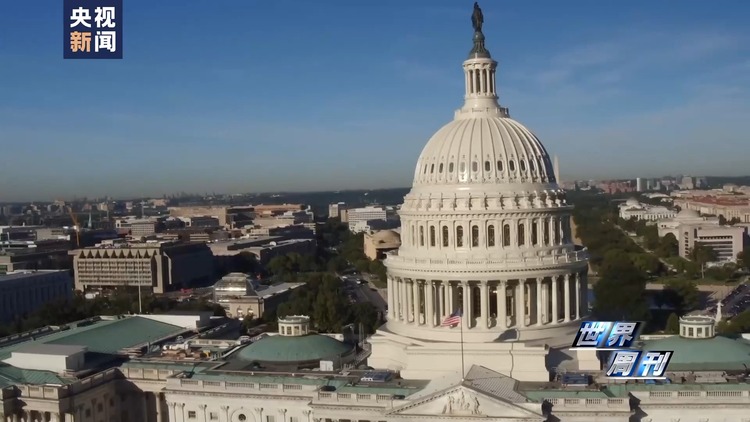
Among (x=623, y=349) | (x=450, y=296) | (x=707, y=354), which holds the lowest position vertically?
(x=707, y=354)

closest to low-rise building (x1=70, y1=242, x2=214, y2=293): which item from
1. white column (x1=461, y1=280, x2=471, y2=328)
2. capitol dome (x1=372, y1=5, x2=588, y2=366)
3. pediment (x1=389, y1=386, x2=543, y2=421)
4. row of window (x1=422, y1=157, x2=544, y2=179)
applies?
capitol dome (x1=372, y1=5, x2=588, y2=366)

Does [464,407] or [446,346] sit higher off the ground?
[446,346]

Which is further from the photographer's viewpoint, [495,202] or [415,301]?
[415,301]

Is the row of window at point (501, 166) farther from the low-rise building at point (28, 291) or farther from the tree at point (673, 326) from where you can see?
the low-rise building at point (28, 291)

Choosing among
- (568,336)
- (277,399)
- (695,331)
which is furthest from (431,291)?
(695,331)

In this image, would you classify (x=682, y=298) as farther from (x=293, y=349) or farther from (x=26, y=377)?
(x=26, y=377)

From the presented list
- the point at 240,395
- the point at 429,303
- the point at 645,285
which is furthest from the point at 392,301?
the point at 645,285

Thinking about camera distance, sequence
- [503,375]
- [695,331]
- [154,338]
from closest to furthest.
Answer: [503,375] → [695,331] → [154,338]

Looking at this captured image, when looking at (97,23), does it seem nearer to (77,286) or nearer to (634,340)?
(634,340)
